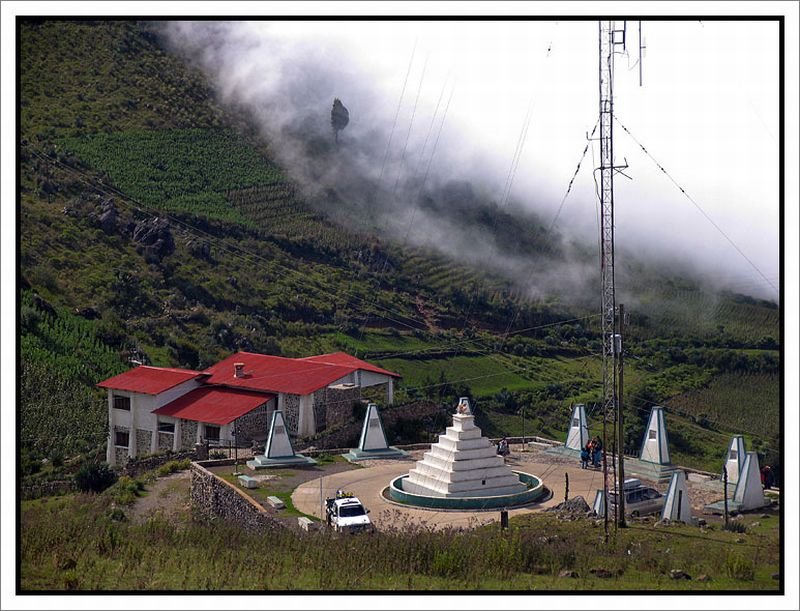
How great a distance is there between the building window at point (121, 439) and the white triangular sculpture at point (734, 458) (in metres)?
20.5

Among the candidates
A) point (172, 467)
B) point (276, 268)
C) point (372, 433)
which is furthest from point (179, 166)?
point (372, 433)

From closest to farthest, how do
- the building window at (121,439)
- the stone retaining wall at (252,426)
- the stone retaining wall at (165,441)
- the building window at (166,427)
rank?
the stone retaining wall at (252,426) → the stone retaining wall at (165,441) → the building window at (166,427) → the building window at (121,439)

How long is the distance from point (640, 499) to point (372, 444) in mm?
9126

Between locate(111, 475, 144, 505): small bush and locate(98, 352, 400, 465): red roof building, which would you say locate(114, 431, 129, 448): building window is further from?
locate(111, 475, 144, 505): small bush

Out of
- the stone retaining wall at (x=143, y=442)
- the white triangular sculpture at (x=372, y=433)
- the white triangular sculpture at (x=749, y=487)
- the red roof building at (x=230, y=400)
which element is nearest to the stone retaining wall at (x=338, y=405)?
the red roof building at (x=230, y=400)

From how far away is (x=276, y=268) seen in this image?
215ft

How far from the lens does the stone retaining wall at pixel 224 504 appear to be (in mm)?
25312

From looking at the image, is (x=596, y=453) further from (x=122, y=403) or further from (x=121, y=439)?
(x=121, y=439)

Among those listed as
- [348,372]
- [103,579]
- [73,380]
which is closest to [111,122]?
[73,380]

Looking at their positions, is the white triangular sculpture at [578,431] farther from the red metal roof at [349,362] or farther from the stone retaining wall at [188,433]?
the stone retaining wall at [188,433]

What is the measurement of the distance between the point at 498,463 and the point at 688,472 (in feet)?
17.8

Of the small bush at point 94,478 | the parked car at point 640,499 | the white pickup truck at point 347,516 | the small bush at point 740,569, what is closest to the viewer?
the small bush at point 740,569

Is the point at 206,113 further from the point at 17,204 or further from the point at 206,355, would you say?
the point at 17,204

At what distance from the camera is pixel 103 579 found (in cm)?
1995
